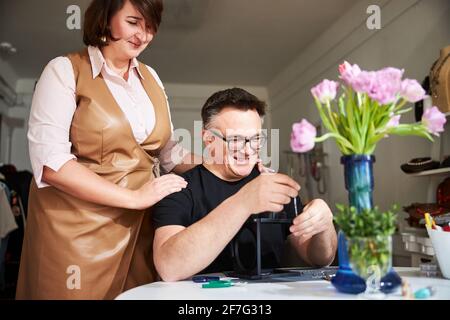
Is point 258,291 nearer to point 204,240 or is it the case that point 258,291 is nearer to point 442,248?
point 204,240

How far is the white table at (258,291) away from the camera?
0.78 m

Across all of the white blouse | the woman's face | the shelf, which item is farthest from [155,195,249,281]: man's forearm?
the shelf

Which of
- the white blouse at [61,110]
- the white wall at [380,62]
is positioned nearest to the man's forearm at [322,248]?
the white wall at [380,62]

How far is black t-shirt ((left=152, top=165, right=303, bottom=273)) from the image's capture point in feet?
3.75

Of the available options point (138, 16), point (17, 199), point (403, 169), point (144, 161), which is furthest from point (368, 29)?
point (17, 199)

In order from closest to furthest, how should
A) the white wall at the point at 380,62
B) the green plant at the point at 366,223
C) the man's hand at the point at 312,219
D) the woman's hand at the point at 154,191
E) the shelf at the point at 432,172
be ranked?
the green plant at the point at 366,223 < the man's hand at the point at 312,219 < the woman's hand at the point at 154,191 < the white wall at the point at 380,62 < the shelf at the point at 432,172

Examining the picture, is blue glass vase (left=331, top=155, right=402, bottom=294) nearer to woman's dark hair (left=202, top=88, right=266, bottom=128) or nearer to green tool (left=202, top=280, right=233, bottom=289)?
green tool (left=202, top=280, right=233, bottom=289)

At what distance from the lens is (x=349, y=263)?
30.4 inches

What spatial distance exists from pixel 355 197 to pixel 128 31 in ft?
2.48

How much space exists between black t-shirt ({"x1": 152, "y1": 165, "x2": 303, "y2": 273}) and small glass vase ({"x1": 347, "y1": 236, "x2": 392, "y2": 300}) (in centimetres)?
40

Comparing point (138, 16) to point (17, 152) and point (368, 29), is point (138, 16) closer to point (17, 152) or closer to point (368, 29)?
point (17, 152)

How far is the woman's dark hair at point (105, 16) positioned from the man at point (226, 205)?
287 millimetres

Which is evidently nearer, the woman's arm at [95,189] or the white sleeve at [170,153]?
the woman's arm at [95,189]

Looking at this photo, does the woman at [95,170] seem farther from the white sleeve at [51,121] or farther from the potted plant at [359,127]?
the potted plant at [359,127]
